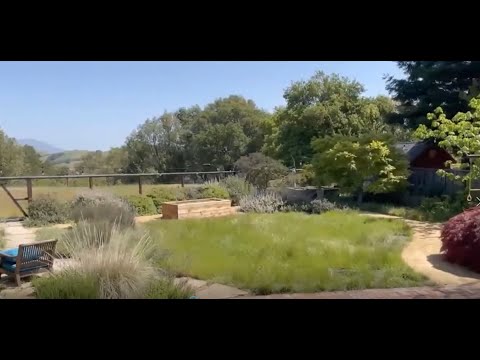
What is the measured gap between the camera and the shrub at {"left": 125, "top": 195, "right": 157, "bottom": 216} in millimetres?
7926

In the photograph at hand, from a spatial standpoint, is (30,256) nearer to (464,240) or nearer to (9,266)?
(9,266)

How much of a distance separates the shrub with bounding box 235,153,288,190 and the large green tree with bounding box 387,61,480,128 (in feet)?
10.8

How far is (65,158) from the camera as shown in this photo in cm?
852

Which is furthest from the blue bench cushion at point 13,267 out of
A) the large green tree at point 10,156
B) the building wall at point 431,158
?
the building wall at point 431,158

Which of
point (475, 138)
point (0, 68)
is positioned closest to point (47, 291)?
point (0, 68)

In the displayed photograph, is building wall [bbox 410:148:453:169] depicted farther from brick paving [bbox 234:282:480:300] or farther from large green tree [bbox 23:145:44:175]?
large green tree [bbox 23:145:44:175]

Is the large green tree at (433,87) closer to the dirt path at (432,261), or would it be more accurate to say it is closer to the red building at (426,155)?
the red building at (426,155)

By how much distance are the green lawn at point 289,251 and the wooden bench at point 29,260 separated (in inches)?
41.2

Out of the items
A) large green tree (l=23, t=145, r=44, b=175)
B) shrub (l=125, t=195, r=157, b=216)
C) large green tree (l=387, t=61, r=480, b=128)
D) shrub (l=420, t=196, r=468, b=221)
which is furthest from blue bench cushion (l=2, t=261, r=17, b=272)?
large green tree (l=387, t=61, r=480, b=128)

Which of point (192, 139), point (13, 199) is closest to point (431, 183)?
point (192, 139)

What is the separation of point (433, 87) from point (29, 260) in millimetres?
8435

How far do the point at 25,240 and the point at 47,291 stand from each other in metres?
2.70

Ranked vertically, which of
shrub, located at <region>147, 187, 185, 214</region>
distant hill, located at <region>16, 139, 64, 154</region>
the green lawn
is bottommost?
the green lawn
